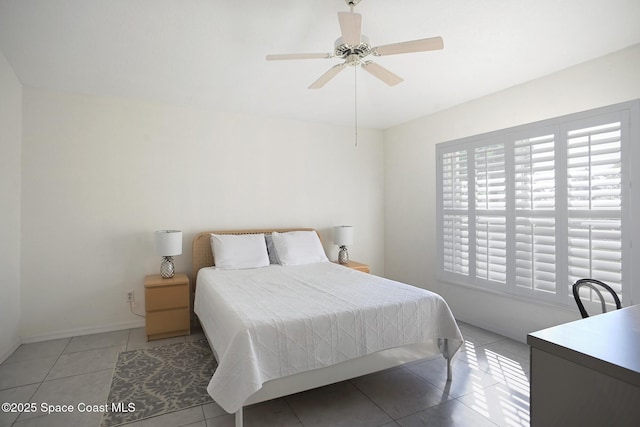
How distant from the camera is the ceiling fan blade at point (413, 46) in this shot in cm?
188

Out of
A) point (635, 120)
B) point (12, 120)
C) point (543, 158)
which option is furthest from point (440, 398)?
point (12, 120)

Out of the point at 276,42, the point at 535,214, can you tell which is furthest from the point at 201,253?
the point at 535,214

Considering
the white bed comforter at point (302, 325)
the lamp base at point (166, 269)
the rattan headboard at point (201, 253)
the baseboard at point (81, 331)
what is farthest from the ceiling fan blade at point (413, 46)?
the baseboard at point (81, 331)

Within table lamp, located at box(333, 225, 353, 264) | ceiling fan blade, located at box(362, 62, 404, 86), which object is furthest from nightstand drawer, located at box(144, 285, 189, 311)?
ceiling fan blade, located at box(362, 62, 404, 86)

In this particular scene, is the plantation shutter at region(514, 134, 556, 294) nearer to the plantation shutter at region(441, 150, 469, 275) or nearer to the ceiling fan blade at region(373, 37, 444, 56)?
the plantation shutter at region(441, 150, 469, 275)

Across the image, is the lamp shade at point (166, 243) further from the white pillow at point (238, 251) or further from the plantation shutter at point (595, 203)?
the plantation shutter at point (595, 203)

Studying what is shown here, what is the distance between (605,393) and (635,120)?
2.58m

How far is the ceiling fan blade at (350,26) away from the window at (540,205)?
2076 millimetres

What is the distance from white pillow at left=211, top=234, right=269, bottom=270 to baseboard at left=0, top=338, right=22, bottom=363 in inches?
72.4

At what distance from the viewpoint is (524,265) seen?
10.1 feet

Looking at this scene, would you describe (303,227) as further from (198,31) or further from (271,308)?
(198,31)

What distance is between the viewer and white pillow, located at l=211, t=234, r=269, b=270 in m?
3.54

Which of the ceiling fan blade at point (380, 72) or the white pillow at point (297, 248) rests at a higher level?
the ceiling fan blade at point (380, 72)

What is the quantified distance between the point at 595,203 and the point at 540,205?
16.2 inches
